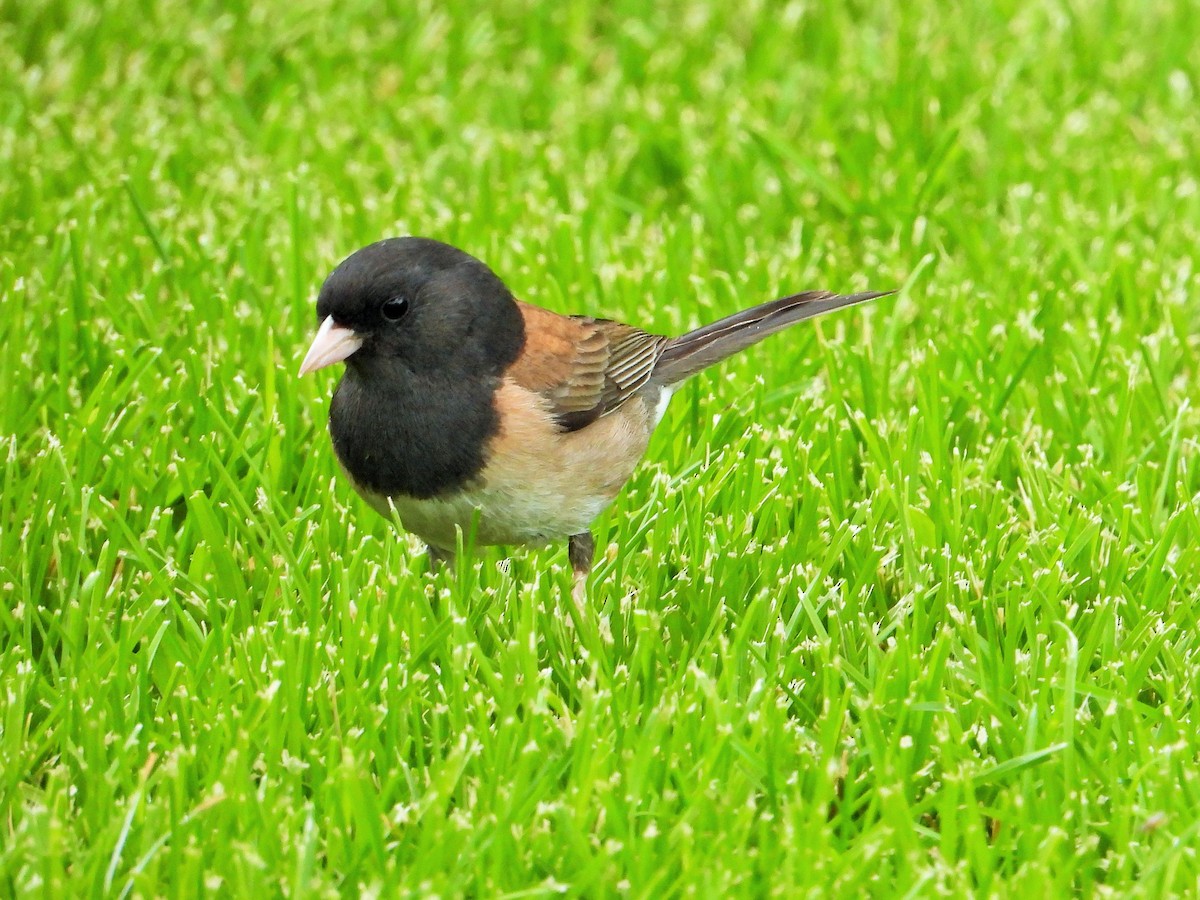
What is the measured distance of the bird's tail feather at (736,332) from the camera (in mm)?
4012

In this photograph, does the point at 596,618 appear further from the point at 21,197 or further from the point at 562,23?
the point at 562,23

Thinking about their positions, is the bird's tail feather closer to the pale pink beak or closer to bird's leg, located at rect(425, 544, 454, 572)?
bird's leg, located at rect(425, 544, 454, 572)

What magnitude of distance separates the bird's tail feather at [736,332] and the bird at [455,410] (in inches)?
16.5

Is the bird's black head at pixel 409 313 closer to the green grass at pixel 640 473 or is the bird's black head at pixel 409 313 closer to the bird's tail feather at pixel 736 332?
the green grass at pixel 640 473

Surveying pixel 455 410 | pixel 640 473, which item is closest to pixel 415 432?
pixel 455 410

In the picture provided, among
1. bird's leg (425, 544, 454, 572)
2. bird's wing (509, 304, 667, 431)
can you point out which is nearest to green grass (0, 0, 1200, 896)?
bird's leg (425, 544, 454, 572)

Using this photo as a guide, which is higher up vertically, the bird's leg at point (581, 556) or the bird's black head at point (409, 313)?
the bird's black head at point (409, 313)

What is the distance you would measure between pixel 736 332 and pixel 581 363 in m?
0.47

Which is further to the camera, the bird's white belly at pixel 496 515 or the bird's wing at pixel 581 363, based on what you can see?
the bird's wing at pixel 581 363

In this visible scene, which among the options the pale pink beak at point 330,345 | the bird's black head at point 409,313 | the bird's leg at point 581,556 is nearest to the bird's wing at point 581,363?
the bird's black head at point 409,313

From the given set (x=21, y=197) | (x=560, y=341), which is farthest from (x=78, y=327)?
(x=560, y=341)

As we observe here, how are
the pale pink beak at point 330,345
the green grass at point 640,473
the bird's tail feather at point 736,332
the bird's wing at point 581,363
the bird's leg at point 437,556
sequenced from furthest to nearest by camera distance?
the bird's tail feather at point 736,332, the bird's leg at point 437,556, the bird's wing at point 581,363, the pale pink beak at point 330,345, the green grass at point 640,473

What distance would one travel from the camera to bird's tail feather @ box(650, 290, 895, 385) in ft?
13.2

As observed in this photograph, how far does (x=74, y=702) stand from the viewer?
9.95 ft
